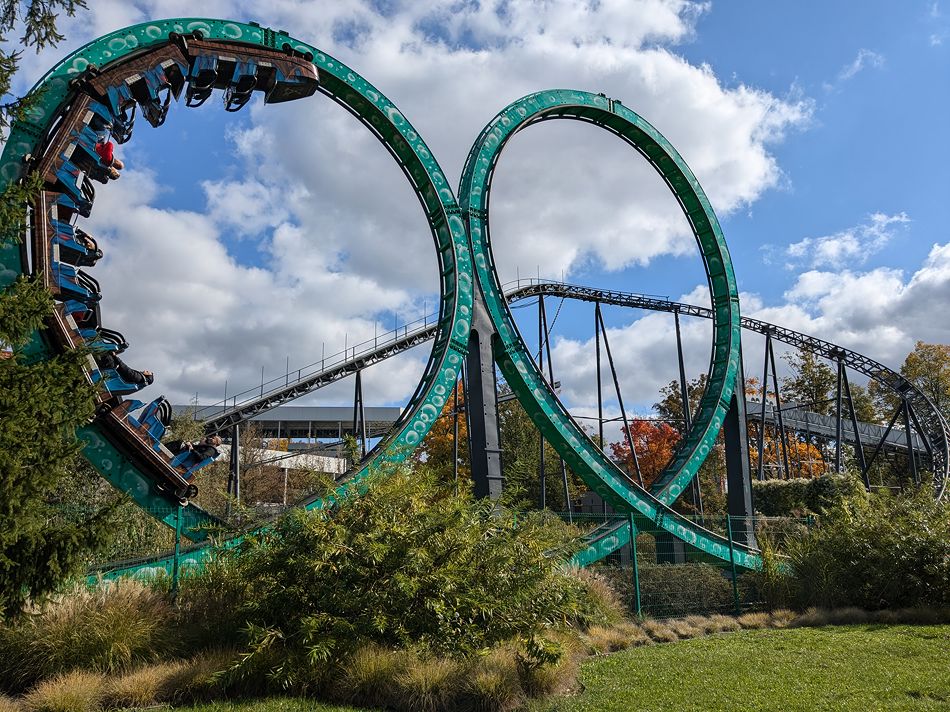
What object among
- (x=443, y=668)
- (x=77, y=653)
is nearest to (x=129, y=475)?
(x=77, y=653)

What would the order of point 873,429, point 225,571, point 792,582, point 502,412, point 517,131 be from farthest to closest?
point 502,412 → point 873,429 → point 517,131 → point 792,582 → point 225,571

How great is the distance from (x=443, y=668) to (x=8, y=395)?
3.78m

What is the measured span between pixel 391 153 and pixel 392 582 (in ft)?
24.1

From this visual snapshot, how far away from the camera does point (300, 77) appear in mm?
10273

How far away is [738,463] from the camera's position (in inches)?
591

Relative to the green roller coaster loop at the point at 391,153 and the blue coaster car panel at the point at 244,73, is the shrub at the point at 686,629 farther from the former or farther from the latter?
the blue coaster car panel at the point at 244,73

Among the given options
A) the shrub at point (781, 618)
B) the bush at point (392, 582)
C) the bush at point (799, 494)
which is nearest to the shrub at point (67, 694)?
the bush at point (392, 582)

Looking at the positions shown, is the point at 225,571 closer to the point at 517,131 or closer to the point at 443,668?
the point at 443,668

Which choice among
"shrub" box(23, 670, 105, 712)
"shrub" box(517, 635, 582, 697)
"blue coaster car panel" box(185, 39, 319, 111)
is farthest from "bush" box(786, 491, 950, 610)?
"blue coaster car panel" box(185, 39, 319, 111)

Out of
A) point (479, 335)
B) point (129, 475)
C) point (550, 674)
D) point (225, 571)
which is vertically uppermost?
point (479, 335)

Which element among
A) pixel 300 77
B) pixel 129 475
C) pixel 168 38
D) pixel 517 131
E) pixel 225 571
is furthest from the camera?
pixel 517 131

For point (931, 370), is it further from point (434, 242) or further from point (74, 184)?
point (74, 184)

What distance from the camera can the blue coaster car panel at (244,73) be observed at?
9609 mm

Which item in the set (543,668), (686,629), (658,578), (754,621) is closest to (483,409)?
(658,578)
